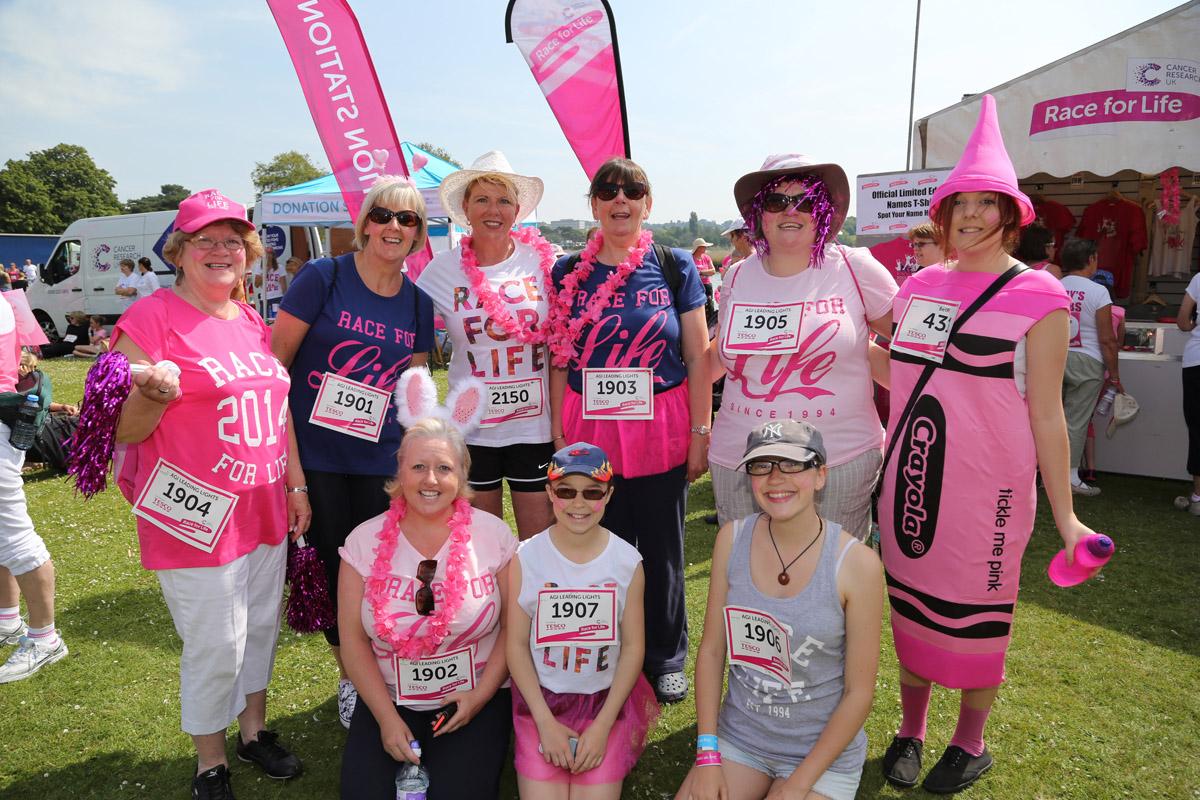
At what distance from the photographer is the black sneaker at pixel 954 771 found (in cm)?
246

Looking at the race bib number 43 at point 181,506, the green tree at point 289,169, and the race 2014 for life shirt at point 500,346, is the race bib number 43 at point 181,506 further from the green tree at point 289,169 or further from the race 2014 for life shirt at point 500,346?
the green tree at point 289,169

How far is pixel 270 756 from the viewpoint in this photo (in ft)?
8.65

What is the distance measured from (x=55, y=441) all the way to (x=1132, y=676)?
8297 millimetres

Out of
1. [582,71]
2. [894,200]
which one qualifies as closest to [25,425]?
[582,71]

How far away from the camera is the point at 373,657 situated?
2371 mm

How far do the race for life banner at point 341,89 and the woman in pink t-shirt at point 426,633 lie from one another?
3.62m

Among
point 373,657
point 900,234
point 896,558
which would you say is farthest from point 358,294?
point 900,234

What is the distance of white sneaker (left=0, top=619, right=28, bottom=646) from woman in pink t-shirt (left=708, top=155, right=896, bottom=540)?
3.53 metres

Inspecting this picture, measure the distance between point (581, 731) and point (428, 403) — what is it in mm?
1158

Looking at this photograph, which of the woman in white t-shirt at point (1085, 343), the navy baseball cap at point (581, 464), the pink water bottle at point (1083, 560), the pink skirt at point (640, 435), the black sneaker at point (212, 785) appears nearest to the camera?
the pink water bottle at point (1083, 560)

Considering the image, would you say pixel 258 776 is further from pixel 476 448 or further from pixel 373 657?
pixel 476 448

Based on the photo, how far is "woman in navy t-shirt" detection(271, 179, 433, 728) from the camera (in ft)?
8.67

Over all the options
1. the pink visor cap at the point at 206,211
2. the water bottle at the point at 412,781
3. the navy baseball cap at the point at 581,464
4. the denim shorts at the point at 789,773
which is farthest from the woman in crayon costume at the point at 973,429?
the pink visor cap at the point at 206,211

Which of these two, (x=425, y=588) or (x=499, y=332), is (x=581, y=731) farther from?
(x=499, y=332)
